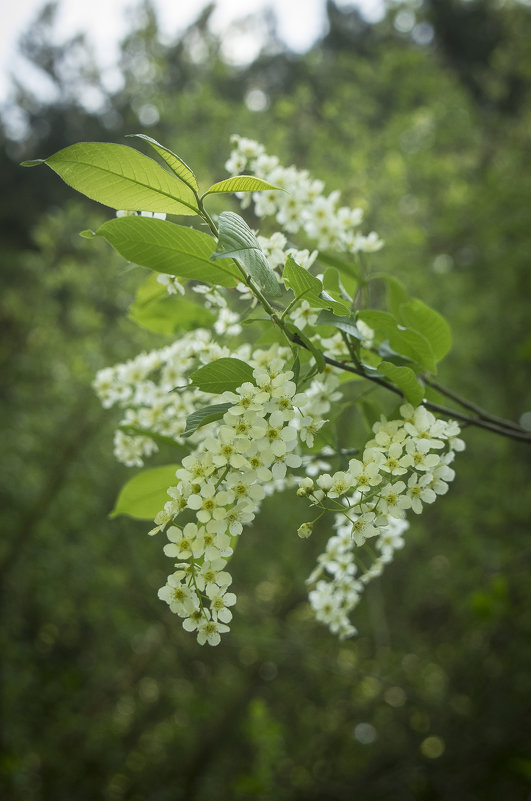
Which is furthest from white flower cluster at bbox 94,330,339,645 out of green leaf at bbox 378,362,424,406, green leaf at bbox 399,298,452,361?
green leaf at bbox 399,298,452,361

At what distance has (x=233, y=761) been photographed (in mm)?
4215

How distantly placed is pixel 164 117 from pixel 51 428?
2241mm

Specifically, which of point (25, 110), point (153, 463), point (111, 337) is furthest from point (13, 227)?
point (153, 463)

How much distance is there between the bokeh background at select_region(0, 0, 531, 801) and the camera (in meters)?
3.32

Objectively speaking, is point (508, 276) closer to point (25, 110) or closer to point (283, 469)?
point (283, 469)

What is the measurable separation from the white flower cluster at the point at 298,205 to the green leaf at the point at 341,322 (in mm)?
466

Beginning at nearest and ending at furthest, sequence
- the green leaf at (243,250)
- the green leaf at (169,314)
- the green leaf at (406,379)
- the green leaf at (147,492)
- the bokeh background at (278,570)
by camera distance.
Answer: the green leaf at (243,250) → the green leaf at (406,379) → the green leaf at (147,492) → the green leaf at (169,314) → the bokeh background at (278,570)

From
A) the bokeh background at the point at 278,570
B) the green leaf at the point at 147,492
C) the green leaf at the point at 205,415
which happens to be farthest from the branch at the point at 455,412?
the bokeh background at the point at 278,570

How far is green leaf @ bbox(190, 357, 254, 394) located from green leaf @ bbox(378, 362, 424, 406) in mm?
162

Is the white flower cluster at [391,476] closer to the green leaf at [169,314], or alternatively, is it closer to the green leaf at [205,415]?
the green leaf at [205,415]

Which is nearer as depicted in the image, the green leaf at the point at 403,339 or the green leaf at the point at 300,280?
the green leaf at the point at 300,280

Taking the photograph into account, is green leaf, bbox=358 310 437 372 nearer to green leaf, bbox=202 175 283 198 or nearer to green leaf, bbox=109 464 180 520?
green leaf, bbox=202 175 283 198

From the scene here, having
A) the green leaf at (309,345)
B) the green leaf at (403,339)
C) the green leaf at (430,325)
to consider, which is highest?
the green leaf at (430,325)

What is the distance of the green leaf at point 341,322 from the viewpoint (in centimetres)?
66
